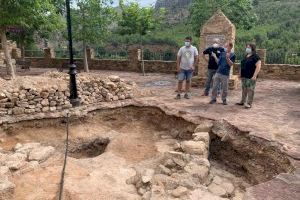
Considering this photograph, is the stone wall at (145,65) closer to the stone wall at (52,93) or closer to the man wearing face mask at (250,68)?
the man wearing face mask at (250,68)

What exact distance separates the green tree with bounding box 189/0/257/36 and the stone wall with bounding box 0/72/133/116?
9.03 metres

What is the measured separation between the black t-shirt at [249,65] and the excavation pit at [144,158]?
1.93m

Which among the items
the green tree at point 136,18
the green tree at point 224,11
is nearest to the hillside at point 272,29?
the green tree at point 224,11

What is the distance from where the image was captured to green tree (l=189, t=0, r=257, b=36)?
16922 mm

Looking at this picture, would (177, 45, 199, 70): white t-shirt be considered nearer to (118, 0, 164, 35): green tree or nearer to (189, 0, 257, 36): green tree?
(189, 0, 257, 36): green tree

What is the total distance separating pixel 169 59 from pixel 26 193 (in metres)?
13.2

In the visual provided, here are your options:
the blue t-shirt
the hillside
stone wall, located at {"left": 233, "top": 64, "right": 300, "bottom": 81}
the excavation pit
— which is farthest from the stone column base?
the hillside

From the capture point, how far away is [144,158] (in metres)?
6.65

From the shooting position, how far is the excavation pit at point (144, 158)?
16.5ft

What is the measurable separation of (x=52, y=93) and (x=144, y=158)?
3526 mm

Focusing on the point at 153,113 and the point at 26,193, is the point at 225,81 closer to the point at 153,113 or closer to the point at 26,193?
the point at 153,113

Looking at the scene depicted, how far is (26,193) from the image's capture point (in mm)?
5023

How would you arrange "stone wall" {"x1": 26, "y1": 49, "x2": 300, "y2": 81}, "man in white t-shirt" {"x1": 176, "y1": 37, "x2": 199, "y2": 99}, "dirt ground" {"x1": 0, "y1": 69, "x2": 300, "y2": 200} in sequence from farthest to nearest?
"stone wall" {"x1": 26, "y1": 49, "x2": 300, "y2": 81} → "man in white t-shirt" {"x1": 176, "y1": 37, "x2": 199, "y2": 99} → "dirt ground" {"x1": 0, "y1": 69, "x2": 300, "y2": 200}

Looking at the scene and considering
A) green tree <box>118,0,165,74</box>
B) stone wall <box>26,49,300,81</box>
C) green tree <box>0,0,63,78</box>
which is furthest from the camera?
green tree <box>118,0,165,74</box>
